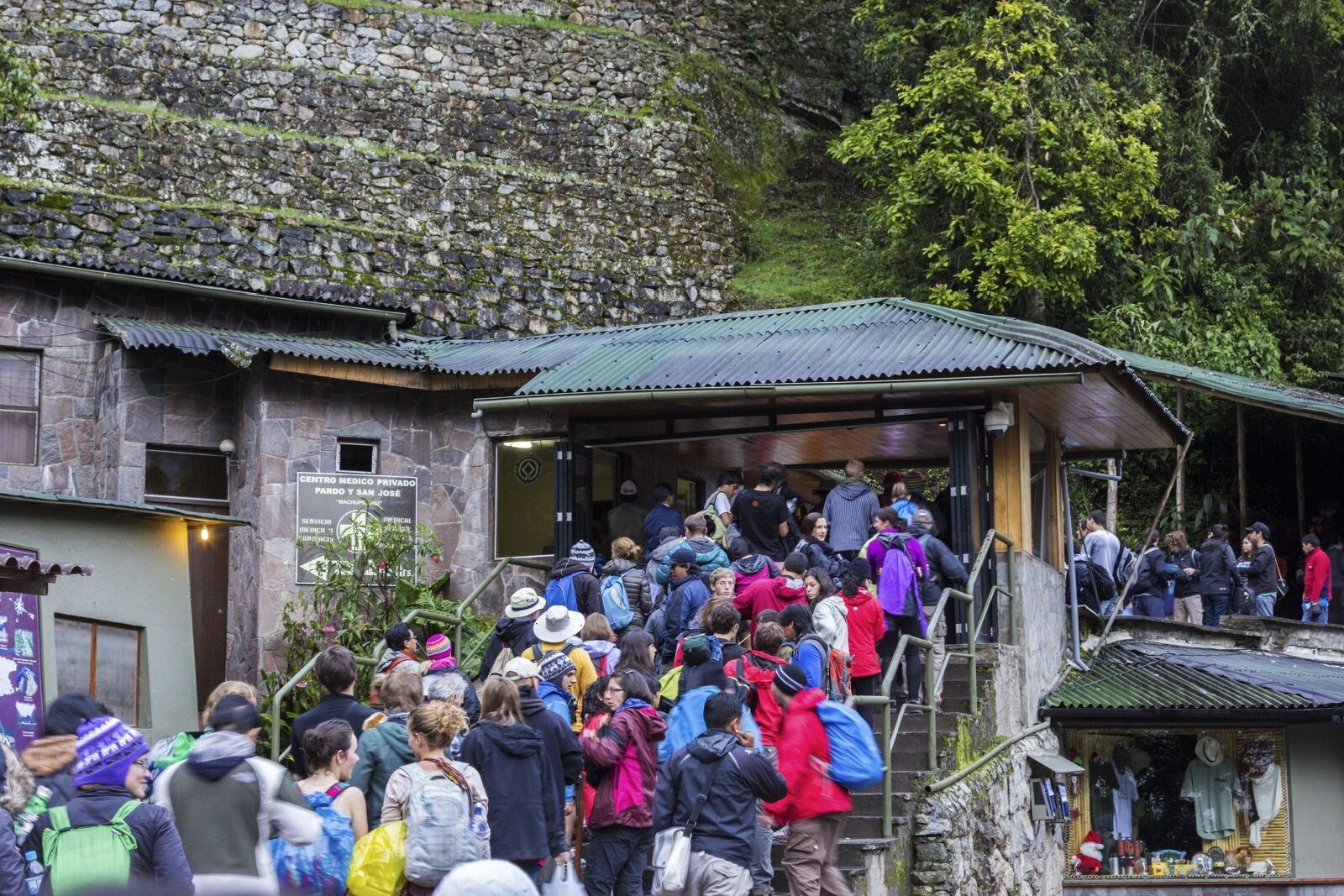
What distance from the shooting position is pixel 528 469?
17.5 meters

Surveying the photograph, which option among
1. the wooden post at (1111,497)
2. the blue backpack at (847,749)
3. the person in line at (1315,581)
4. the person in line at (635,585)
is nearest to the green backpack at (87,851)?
the blue backpack at (847,749)

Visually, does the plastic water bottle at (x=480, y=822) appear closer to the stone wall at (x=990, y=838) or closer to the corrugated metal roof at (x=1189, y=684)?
the stone wall at (x=990, y=838)

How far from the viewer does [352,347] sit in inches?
679

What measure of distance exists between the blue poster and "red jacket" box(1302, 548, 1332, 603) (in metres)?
15.4

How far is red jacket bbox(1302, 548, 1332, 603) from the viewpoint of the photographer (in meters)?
20.5

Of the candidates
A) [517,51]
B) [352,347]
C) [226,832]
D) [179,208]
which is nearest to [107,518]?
[352,347]

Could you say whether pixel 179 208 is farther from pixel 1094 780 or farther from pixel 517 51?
pixel 1094 780

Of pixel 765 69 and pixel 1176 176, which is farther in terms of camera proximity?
pixel 765 69

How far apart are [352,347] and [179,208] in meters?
4.12

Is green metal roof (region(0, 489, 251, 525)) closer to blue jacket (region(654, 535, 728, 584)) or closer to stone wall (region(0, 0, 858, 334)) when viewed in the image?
blue jacket (region(654, 535, 728, 584))

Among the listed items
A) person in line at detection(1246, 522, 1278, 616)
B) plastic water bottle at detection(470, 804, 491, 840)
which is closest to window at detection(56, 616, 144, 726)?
plastic water bottle at detection(470, 804, 491, 840)

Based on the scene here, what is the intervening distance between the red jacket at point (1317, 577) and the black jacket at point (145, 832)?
56.9 ft

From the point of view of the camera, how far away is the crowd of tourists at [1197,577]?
18.7 m

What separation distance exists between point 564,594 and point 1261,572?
11.3m
